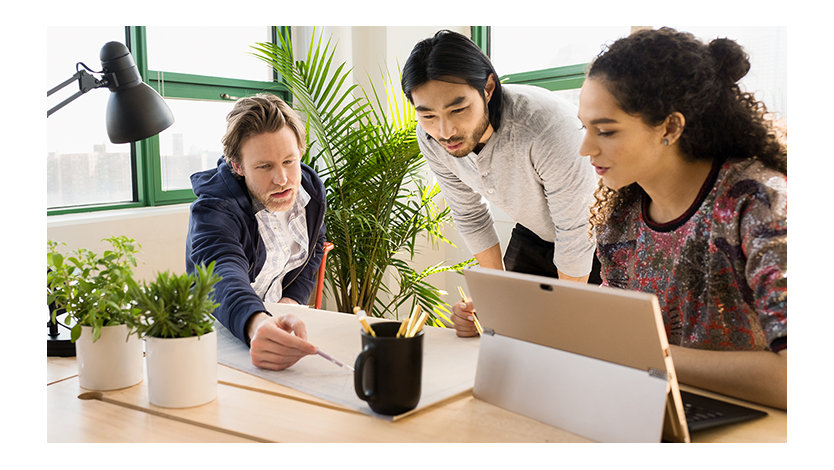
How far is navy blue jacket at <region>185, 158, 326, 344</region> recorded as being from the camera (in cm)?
130

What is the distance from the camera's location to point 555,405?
2.91 ft

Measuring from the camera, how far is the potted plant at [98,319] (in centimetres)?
102

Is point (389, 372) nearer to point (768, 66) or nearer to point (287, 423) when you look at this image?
point (287, 423)

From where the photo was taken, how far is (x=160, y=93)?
3.11 metres

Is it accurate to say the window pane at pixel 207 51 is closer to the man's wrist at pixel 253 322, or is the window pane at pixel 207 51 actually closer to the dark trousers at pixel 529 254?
the dark trousers at pixel 529 254

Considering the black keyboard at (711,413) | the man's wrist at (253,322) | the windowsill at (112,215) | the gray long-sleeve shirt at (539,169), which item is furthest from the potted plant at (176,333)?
the windowsill at (112,215)

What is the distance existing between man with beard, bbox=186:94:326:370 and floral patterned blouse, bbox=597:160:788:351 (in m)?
0.73

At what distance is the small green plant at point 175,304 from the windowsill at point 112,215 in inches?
69.4

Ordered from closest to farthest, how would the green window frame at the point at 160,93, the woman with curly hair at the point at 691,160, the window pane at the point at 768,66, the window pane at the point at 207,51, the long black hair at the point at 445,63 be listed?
the woman with curly hair at the point at 691,160
the long black hair at the point at 445,63
the window pane at the point at 768,66
the green window frame at the point at 160,93
the window pane at the point at 207,51

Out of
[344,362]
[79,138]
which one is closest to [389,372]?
[344,362]

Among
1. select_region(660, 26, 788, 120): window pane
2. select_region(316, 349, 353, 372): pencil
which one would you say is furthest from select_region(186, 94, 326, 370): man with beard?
select_region(660, 26, 788, 120): window pane

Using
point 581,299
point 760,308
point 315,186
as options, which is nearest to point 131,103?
point 315,186
